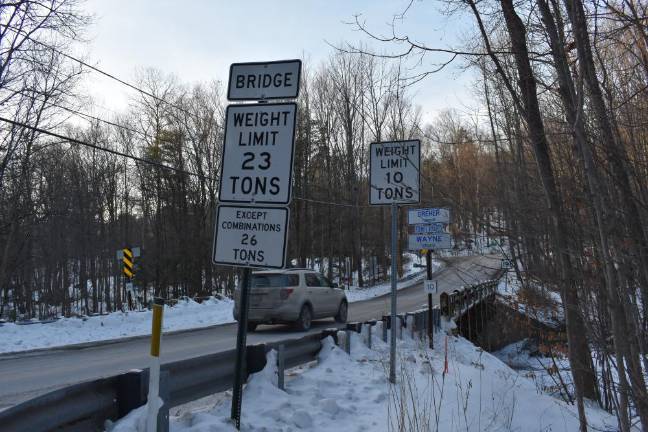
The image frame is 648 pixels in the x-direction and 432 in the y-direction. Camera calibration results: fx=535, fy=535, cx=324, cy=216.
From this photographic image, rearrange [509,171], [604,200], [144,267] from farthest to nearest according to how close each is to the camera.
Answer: [144,267] < [509,171] < [604,200]

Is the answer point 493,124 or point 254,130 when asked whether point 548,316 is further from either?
point 254,130

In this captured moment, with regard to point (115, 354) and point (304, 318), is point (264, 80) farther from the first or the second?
point (304, 318)

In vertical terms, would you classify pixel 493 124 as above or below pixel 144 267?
above

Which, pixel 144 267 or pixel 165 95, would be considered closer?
pixel 165 95

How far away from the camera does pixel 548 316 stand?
6555 mm

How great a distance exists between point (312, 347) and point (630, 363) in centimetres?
462

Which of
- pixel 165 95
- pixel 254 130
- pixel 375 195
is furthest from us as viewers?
pixel 165 95

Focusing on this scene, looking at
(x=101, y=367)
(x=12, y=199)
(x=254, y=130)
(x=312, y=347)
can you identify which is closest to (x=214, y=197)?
(x=12, y=199)

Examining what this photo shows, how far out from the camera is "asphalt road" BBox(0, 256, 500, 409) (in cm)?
473

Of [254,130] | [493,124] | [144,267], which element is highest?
[493,124]

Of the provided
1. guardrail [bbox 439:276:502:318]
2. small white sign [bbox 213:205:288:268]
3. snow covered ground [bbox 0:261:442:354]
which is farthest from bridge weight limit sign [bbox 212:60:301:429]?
guardrail [bbox 439:276:502:318]

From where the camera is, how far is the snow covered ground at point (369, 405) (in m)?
4.72

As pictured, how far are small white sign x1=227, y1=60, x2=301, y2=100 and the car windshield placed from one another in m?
10.3

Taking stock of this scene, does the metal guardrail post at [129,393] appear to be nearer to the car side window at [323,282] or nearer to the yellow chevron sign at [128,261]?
the car side window at [323,282]
